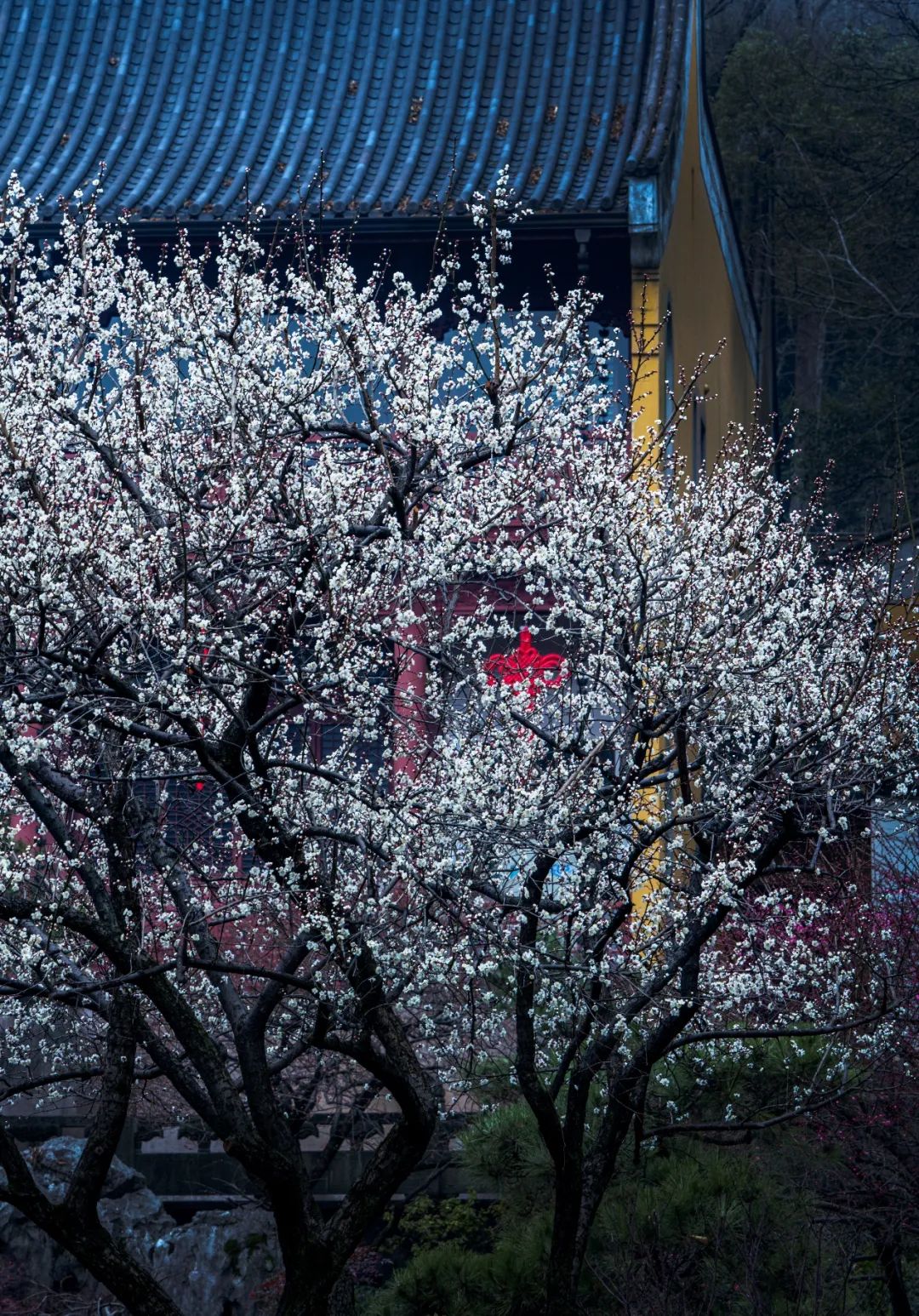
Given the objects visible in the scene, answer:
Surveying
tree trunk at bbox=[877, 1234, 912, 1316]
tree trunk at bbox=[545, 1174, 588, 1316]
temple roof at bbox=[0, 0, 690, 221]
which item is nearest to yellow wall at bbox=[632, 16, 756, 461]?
temple roof at bbox=[0, 0, 690, 221]

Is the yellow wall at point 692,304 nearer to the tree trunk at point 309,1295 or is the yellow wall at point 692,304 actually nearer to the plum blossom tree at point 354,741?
the plum blossom tree at point 354,741

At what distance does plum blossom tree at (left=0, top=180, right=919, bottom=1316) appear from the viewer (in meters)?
5.95

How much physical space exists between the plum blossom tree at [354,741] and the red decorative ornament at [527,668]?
150 millimetres

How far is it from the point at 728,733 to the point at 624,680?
66cm

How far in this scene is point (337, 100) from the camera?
14328 mm

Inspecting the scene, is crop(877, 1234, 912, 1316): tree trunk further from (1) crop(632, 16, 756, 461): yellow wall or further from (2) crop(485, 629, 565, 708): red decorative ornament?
(1) crop(632, 16, 756, 461): yellow wall

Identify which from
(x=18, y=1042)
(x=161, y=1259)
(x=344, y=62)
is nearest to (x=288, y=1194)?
(x=161, y=1259)

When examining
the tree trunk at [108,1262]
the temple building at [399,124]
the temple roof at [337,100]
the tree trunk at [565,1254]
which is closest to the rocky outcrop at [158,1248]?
the tree trunk at [108,1262]

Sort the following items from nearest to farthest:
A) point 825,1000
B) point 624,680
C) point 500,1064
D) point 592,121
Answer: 1. point 624,680
2. point 825,1000
3. point 500,1064
4. point 592,121

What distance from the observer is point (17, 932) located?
21.0ft

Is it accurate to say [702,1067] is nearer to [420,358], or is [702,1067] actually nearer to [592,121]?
[420,358]

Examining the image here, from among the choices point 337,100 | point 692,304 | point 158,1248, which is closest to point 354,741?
point 158,1248

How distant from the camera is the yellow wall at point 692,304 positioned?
12.7 metres

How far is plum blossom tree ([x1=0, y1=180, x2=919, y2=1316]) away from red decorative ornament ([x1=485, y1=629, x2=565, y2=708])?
0.15m
